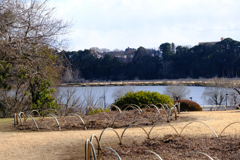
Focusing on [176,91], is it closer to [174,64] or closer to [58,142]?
[174,64]

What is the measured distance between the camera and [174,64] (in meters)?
54.3

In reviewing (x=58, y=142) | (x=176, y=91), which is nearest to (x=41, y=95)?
(x=58, y=142)

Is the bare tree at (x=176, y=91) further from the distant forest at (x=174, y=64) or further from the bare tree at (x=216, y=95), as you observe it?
the distant forest at (x=174, y=64)

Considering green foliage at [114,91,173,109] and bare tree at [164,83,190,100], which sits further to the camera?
bare tree at [164,83,190,100]

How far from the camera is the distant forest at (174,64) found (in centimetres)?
4562

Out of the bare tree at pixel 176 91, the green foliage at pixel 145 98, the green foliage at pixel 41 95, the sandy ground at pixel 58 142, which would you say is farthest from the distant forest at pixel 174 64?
the sandy ground at pixel 58 142

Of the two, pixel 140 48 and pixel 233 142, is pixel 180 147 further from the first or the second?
pixel 140 48

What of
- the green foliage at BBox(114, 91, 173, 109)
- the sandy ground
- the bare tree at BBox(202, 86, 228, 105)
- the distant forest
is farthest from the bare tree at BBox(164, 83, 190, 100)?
the sandy ground

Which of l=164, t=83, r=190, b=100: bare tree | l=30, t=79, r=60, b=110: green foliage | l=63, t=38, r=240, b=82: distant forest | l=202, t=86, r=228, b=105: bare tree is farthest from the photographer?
l=63, t=38, r=240, b=82: distant forest

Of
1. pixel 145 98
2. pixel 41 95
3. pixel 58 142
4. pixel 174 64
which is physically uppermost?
pixel 174 64

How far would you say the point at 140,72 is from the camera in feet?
168

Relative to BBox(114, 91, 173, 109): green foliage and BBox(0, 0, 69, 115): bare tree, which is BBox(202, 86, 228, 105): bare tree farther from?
BBox(0, 0, 69, 115): bare tree

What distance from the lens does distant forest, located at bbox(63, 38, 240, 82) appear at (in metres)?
45.6

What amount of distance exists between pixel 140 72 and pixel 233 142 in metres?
44.7
